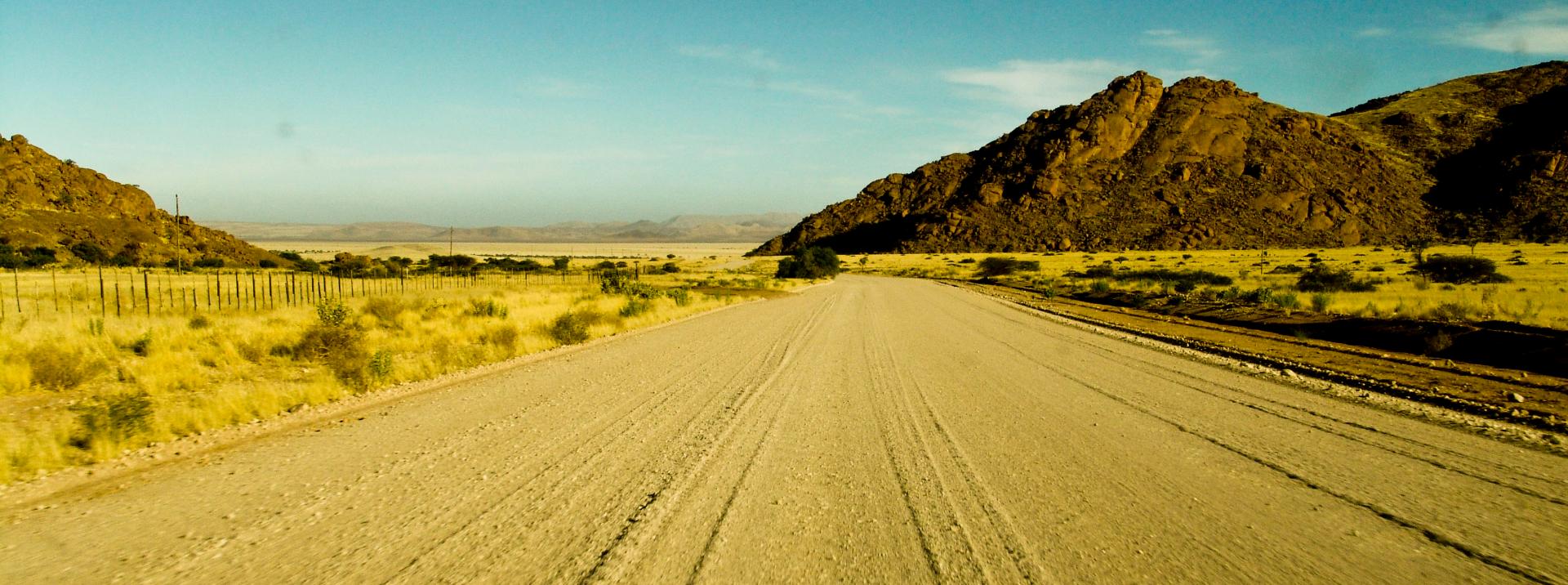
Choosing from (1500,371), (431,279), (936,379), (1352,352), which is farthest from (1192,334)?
(431,279)

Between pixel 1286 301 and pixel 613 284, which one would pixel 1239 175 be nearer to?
pixel 1286 301

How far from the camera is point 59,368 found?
10.5m

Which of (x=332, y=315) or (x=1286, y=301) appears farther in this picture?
(x=1286, y=301)

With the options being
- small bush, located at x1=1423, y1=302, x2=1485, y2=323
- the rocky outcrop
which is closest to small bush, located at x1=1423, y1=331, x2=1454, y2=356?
small bush, located at x1=1423, y1=302, x2=1485, y2=323

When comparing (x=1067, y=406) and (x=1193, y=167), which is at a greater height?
(x=1193, y=167)

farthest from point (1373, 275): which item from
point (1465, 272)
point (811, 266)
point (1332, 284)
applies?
point (811, 266)

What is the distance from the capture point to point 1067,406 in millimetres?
8695

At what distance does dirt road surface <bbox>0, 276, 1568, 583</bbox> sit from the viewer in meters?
3.98

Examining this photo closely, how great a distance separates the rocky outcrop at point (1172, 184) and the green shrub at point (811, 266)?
39.4 metres

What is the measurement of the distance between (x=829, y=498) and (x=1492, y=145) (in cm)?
12693

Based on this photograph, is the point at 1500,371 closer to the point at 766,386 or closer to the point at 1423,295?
the point at 766,386

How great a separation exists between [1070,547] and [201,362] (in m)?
14.0

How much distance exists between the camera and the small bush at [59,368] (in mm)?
10195

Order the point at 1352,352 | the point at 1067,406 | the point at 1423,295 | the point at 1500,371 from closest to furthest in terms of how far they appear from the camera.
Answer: the point at 1067,406
the point at 1500,371
the point at 1352,352
the point at 1423,295
